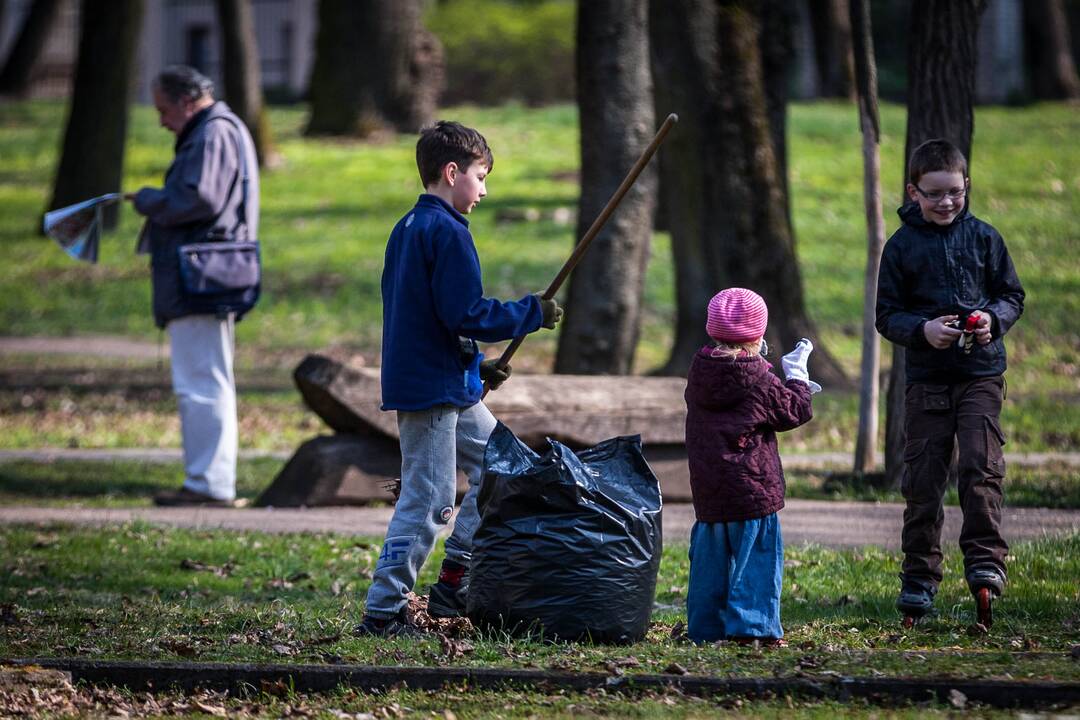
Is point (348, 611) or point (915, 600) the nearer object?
point (915, 600)

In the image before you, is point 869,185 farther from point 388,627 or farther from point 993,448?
point 388,627

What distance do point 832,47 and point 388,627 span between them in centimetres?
2616

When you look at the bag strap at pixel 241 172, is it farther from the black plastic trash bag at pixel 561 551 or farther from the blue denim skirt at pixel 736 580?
the blue denim skirt at pixel 736 580

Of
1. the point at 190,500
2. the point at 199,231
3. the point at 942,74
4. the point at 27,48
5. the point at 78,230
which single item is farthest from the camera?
the point at 27,48

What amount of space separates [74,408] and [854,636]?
9.08m

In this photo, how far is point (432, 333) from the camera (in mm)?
5449

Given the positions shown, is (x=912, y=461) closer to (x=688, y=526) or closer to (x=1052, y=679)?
(x=1052, y=679)

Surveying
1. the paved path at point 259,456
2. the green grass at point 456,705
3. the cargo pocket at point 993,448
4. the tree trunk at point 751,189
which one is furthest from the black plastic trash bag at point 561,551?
the tree trunk at point 751,189

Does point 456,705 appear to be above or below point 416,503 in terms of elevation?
below

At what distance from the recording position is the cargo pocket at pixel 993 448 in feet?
18.3

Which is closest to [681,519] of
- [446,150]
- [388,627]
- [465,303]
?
[388,627]

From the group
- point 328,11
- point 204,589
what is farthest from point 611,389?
point 328,11

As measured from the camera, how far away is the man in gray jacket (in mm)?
8531

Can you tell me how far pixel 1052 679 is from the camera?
4.43 meters
